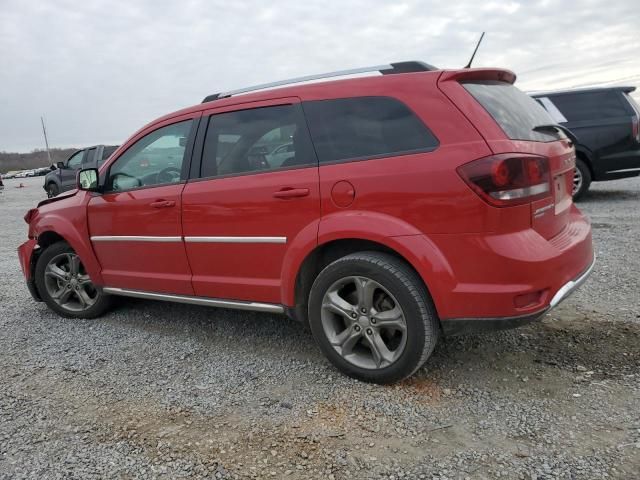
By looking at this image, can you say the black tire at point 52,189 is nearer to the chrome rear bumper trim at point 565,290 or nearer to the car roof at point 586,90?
the car roof at point 586,90

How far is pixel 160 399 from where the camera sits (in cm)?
306

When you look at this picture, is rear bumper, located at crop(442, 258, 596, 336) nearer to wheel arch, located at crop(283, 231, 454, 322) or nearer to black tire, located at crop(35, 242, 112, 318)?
wheel arch, located at crop(283, 231, 454, 322)

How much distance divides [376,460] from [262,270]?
142cm

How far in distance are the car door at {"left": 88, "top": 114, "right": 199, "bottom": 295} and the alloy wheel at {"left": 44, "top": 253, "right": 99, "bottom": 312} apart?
40cm

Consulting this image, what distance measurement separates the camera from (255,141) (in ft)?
11.1

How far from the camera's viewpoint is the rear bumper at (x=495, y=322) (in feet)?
8.56

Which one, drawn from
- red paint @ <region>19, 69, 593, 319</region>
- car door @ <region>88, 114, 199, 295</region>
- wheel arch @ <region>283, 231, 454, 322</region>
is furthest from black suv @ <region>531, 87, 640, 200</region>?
car door @ <region>88, 114, 199, 295</region>

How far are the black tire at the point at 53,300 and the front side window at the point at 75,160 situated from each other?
41.8ft

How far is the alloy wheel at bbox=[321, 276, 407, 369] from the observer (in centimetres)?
290

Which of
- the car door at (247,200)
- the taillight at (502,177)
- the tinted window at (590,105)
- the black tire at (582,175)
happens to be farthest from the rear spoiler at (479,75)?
the tinted window at (590,105)

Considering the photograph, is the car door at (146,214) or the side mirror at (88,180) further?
the side mirror at (88,180)

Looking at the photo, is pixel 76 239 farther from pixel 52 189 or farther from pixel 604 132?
pixel 52 189

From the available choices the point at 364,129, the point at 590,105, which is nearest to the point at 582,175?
the point at 590,105

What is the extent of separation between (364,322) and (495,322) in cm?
73
